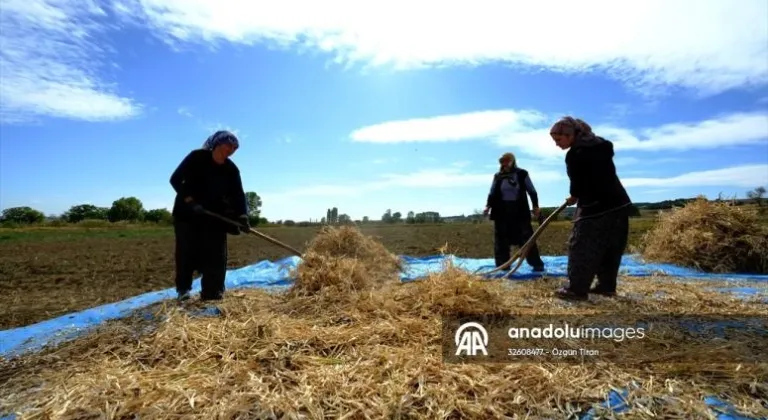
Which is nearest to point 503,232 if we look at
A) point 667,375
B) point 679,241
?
point 679,241

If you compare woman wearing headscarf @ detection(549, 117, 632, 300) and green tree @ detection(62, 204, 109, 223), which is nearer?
woman wearing headscarf @ detection(549, 117, 632, 300)

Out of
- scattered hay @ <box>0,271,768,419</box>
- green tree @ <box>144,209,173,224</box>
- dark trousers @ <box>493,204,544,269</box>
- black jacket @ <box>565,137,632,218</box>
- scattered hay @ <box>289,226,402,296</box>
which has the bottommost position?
scattered hay @ <box>0,271,768,419</box>

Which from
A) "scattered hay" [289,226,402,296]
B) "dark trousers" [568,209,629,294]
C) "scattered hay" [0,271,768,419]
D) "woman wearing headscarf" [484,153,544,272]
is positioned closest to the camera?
"scattered hay" [0,271,768,419]

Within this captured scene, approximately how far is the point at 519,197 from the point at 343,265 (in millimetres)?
2697

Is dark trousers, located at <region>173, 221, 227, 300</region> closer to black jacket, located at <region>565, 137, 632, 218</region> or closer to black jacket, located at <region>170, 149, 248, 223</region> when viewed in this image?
black jacket, located at <region>170, 149, 248, 223</region>

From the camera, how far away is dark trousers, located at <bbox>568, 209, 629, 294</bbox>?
3.97 m

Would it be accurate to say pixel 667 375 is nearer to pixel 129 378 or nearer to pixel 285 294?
pixel 129 378

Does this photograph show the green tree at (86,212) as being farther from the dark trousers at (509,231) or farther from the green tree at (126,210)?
the dark trousers at (509,231)

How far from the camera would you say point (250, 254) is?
10961mm

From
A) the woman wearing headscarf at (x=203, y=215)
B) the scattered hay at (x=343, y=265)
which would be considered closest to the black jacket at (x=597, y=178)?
the scattered hay at (x=343, y=265)

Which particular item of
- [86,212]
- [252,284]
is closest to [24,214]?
[86,212]

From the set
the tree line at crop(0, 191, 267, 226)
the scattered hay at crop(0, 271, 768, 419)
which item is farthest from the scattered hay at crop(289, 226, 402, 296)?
the tree line at crop(0, 191, 267, 226)

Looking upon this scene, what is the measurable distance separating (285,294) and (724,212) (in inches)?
253

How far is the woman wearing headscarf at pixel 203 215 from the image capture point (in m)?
4.43
